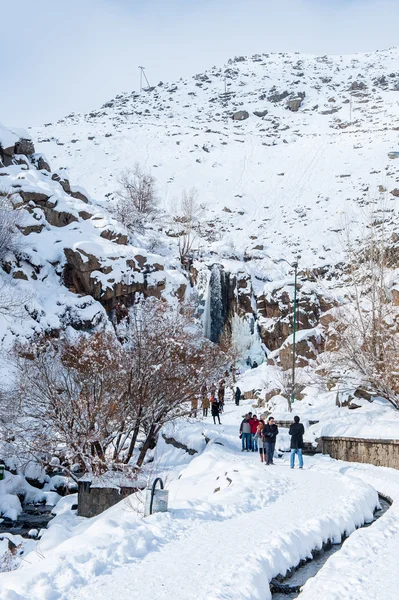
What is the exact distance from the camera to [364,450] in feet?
61.8

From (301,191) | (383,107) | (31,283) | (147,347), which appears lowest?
(147,347)

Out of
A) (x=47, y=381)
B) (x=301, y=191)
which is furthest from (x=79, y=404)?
(x=301, y=191)

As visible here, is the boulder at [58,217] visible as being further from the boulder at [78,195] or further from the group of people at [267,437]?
the group of people at [267,437]

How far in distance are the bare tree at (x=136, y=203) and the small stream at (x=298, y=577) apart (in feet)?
146

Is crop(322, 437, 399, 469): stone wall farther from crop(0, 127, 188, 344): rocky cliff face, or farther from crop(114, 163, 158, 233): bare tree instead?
crop(114, 163, 158, 233): bare tree

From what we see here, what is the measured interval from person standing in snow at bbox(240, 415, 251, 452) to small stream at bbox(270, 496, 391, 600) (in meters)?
10.9

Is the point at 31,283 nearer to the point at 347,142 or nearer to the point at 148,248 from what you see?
the point at 148,248

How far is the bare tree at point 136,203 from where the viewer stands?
2133 inches

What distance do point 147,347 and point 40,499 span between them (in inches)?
226

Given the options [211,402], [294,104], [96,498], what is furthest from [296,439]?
[294,104]

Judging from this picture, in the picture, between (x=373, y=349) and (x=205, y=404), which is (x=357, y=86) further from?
(x=373, y=349)

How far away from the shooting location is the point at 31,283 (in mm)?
35219

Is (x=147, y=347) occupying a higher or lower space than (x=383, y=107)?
lower

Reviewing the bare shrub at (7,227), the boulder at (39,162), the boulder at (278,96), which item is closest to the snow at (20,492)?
the bare shrub at (7,227)
